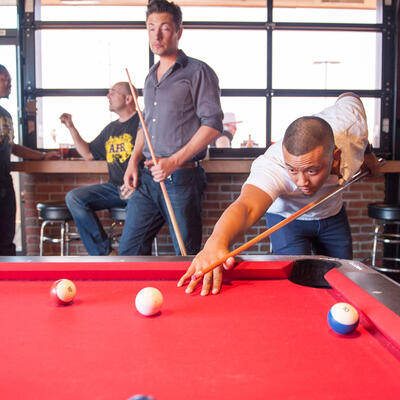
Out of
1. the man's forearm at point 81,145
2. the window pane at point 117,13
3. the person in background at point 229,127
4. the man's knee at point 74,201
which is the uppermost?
the window pane at point 117,13

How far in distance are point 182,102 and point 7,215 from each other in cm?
170

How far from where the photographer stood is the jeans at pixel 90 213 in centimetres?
307

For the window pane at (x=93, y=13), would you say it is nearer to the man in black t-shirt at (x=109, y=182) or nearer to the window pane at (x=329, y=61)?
the man in black t-shirt at (x=109, y=182)

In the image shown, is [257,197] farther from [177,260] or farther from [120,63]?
[120,63]

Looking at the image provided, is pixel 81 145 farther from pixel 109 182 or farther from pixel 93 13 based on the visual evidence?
pixel 93 13

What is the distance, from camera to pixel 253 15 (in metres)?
3.89

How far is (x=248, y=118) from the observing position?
395 centimetres

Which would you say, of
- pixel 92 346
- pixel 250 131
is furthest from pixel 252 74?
pixel 92 346

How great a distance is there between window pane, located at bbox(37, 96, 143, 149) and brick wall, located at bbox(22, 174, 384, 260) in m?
0.50

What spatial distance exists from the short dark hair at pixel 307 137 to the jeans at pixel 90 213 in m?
1.88

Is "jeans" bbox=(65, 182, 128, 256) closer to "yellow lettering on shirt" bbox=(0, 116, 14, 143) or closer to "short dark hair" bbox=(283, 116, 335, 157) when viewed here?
"yellow lettering on shirt" bbox=(0, 116, 14, 143)

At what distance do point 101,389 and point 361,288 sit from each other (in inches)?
26.8

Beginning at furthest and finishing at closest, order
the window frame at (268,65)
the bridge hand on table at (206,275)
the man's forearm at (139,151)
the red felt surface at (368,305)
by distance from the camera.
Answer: the window frame at (268,65) → the man's forearm at (139,151) → the bridge hand on table at (206,275) → the red felt surface at (368,305)

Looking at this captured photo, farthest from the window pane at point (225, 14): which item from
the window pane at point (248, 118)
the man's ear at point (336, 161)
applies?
the man's ear at point (336, 161)
